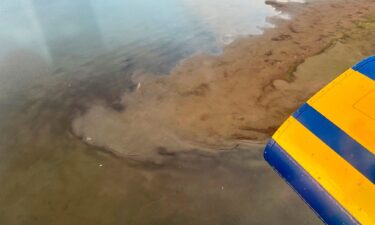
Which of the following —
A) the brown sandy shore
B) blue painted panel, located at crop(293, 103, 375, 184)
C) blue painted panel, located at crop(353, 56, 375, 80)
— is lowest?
the brown sandy shore

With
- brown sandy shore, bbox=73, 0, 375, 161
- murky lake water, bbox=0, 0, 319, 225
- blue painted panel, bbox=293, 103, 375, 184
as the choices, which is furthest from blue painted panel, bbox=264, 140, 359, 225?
brown sandy shore, bbox=73, 0, 375, 161

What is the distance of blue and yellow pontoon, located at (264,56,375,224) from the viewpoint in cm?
190

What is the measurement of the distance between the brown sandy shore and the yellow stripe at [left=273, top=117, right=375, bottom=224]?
2231 millimetres

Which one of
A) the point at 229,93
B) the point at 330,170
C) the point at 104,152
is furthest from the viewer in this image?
the point at 229,93

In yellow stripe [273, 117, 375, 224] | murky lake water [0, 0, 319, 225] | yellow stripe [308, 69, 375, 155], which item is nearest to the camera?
yellow stripe [273, 117, 375, 224]

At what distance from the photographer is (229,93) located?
5.69 meters

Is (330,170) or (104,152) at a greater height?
(330,170)

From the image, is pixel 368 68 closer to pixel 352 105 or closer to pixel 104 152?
pixel 352 105

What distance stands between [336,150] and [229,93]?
366cm

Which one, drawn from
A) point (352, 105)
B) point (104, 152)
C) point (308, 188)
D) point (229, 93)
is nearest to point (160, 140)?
point (104, 152)

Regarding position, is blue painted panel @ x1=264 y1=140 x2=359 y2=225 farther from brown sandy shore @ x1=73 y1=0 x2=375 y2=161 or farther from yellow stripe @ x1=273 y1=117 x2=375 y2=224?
brown sandy shore @ x1=73 y1=0 x2=375 y2=161

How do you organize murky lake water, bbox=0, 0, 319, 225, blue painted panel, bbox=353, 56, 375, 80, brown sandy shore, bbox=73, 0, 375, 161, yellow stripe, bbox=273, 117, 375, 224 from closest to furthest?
yellow stripe, bbox=273, 117, 375, 224 → blue painted panel, bbox=353, 56, 375, 80 → murky lake water, bbox=0, 0, 319, 225 → brown sandy shore, bbox=73, 0, 375, 161

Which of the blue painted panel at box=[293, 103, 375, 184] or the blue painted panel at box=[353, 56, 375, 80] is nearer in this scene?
the blue painted panel at box=[293, 103, 375, 184]

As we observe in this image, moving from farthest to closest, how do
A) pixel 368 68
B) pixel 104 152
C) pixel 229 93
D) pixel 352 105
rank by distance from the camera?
pixel 229 93, pixel 104 152, pixel 368 68, pixel 352 105
